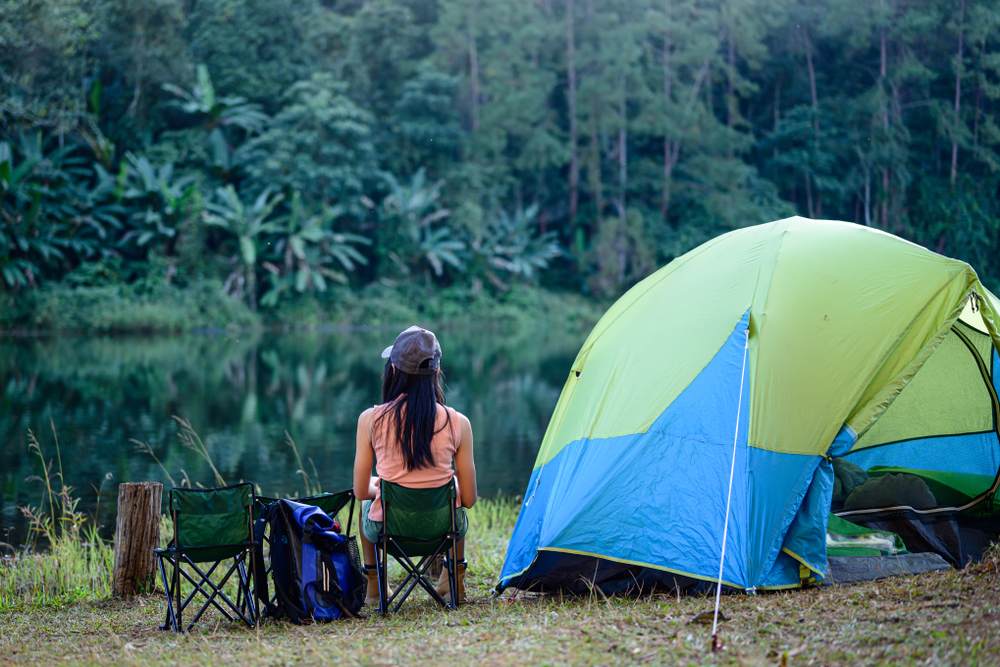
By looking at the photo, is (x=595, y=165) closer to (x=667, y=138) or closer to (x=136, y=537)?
(x=667, y=138)

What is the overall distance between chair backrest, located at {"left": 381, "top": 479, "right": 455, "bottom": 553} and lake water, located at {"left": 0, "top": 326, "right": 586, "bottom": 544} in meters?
1.78

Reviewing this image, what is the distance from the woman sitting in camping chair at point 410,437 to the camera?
4.20 m

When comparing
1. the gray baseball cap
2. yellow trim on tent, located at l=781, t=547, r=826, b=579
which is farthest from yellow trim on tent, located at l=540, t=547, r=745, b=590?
the gray baseball cap

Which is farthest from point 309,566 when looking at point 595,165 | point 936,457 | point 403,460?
point 595,165

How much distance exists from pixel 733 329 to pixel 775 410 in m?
0.42

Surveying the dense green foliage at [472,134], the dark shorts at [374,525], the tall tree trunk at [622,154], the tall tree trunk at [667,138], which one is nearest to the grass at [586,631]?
the dark shorts at [374,525]

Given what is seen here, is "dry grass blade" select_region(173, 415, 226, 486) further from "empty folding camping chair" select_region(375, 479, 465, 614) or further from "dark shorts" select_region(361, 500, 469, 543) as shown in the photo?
"empty folding camping chair" select_region(375, 479, 465, 614)

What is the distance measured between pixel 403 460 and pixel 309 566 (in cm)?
56

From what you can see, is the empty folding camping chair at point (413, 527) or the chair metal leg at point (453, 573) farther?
the chair metal leg at point (453, 573)

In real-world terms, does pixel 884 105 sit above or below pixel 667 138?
above

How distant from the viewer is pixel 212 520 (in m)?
4.02

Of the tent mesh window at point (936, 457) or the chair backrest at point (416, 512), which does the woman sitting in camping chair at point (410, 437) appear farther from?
the tent mesh window at point (936, 457)

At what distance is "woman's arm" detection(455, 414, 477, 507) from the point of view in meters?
4.35

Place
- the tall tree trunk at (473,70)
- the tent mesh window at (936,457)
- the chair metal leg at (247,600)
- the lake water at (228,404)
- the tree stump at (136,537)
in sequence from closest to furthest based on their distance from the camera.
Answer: the chair metal leg at (247,600), the tree stump at (136,537), the tent mesh window at (936,457), the lake water at (228,404), the tall tree trunk at (473,70)
